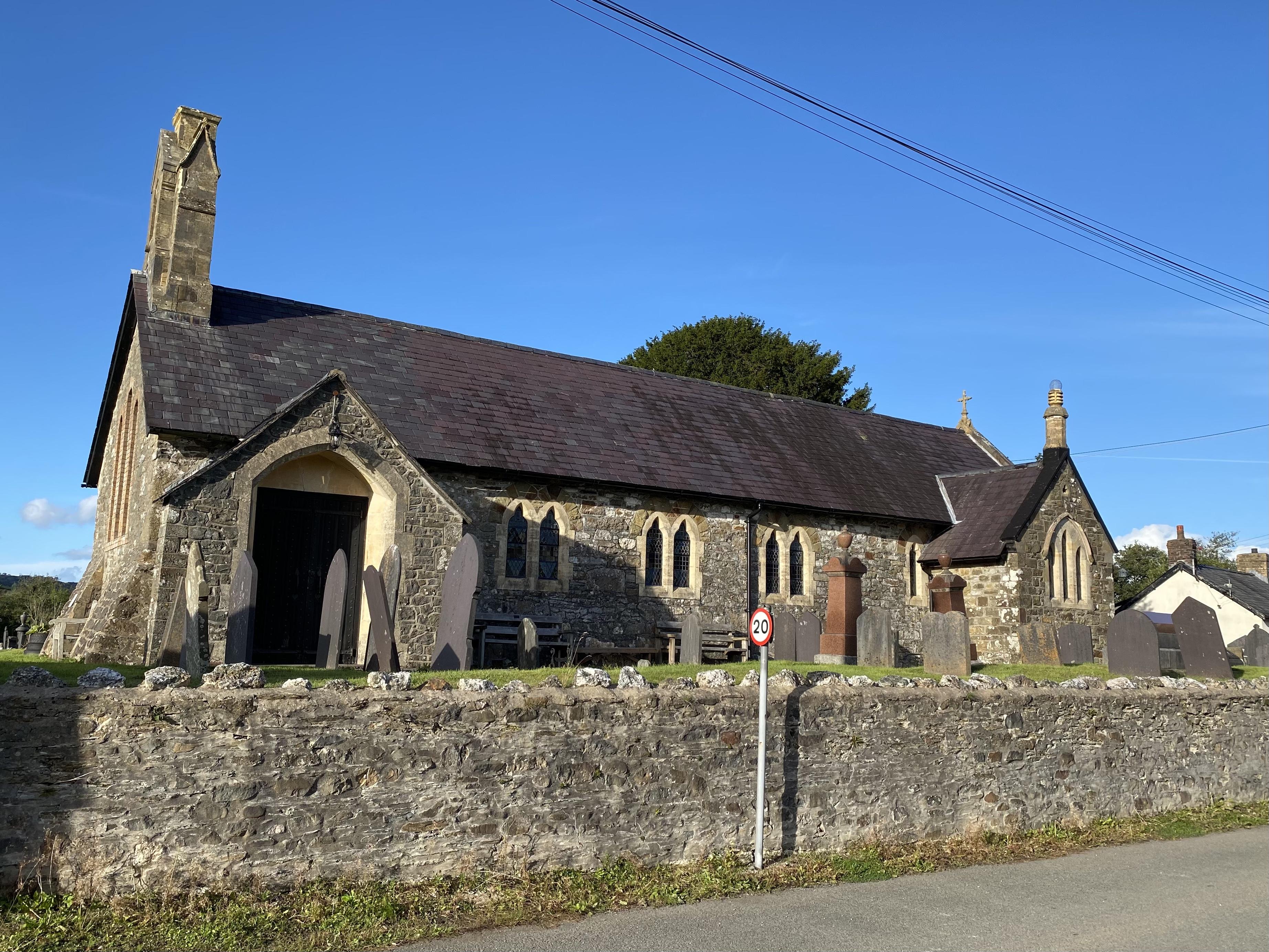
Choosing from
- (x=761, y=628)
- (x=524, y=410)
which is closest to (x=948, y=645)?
(x=761, y=628)

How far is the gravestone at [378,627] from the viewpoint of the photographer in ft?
36.2

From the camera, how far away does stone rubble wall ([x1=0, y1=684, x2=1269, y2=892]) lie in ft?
22.0

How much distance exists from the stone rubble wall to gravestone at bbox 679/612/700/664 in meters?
6.62

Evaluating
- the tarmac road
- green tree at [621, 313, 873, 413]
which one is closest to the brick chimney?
green tree at [621, 313, 873, 413]

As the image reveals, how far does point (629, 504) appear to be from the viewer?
21.3 m

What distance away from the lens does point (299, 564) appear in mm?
17406

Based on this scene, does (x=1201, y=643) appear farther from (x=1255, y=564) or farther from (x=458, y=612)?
(x=1255, y=564)

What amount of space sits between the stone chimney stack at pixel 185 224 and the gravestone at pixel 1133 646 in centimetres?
1707

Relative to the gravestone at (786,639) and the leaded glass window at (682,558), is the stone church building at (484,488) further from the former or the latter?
the gravestone at (786,639)

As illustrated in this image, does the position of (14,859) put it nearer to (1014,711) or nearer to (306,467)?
(1014,711)

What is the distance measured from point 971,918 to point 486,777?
13.4 ft

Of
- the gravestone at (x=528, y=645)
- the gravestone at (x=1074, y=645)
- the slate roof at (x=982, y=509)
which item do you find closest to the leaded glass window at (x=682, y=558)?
the gravestone at (x=528, y=645)

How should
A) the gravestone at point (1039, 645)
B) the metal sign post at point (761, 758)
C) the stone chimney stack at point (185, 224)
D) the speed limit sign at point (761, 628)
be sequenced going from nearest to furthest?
the metal sign post at point (761, 758) < the speed limit sign at point (761, 628) < the stone chimney stack at point (185, 224) < the gravestone at point (1039, 645)

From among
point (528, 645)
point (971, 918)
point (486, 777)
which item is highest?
point (528, 645)
